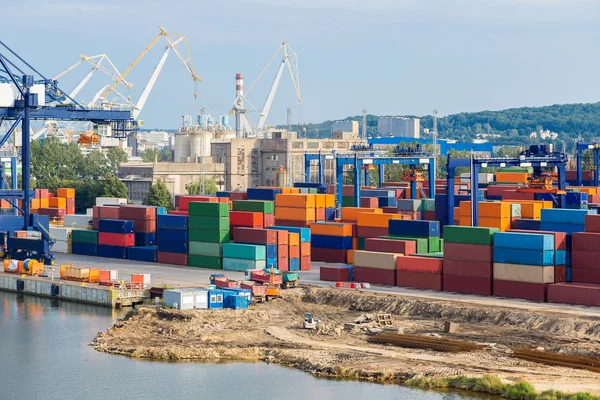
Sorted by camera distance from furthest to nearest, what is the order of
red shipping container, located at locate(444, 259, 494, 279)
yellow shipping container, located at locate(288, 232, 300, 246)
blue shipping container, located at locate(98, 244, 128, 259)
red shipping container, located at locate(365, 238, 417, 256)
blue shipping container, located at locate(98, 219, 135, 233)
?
blue shipping container, located at locate(98, 244, 128, 259) → blue shipping container, located at locate(98, 219, 135, 233) → yellow shipping container, located at locate(288, 232, 300, 246) → red shipping container, located at locate(365, 238, 417, 256) → red shipping container, located at locate(444, 259, 494, 279)

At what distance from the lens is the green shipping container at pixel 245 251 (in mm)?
55438

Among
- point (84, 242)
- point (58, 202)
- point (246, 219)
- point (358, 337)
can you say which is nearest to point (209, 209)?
point (246, 219)

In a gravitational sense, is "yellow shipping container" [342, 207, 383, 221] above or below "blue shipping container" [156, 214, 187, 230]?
above

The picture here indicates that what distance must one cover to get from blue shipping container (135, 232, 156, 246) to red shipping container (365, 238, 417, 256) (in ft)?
53.5

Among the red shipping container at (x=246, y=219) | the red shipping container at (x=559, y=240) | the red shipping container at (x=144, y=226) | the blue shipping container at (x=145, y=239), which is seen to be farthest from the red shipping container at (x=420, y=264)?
the blue shipping container at (x=145, y=239)

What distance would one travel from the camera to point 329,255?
59562 mm

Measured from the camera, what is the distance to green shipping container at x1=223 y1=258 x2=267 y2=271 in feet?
182

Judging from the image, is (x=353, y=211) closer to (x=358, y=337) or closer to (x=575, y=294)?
(x=575, y=294)

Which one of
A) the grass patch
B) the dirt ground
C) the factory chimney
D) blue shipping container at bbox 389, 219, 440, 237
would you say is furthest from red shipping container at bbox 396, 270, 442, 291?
the factory chimney

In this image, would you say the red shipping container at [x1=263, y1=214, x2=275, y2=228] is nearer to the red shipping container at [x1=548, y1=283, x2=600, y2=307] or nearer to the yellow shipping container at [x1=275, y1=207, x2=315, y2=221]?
the yellow shipping container at [x1=275, y1=207, x2=315, y2=221]

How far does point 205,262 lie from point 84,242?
37.5 ft

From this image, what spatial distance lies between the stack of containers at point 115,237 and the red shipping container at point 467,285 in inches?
867

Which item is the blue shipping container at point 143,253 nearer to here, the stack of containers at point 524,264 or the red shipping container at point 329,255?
the red shipping container at point 329,255

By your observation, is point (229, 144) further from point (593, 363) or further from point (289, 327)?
point (593, 363)
